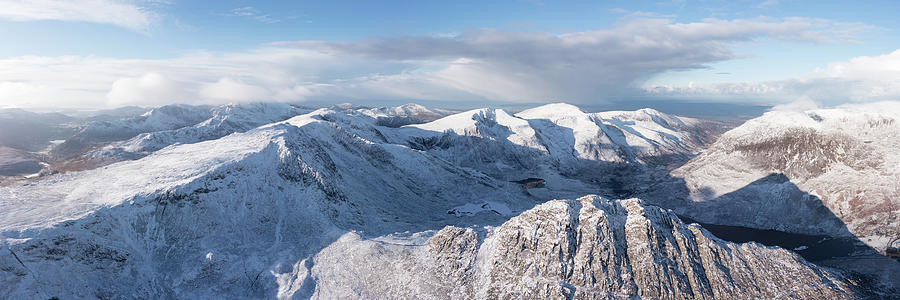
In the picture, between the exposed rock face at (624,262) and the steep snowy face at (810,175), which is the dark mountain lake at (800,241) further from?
the exposed rock face at (624,262)

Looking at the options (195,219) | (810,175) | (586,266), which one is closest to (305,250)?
(195,219)

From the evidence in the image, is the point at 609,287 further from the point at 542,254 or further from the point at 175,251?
the point at 175,251

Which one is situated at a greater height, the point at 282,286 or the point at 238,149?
the point at 238,149

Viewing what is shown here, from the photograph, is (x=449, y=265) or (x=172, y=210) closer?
(x=449, y=265)

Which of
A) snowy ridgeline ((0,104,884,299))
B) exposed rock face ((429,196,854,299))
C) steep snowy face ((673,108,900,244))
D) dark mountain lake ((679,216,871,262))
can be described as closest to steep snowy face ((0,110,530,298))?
snowy ridgeline ((0,104,884,299))

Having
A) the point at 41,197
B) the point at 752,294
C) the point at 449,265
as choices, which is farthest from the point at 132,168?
the point at 752,294

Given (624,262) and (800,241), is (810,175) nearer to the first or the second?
(800,241)
